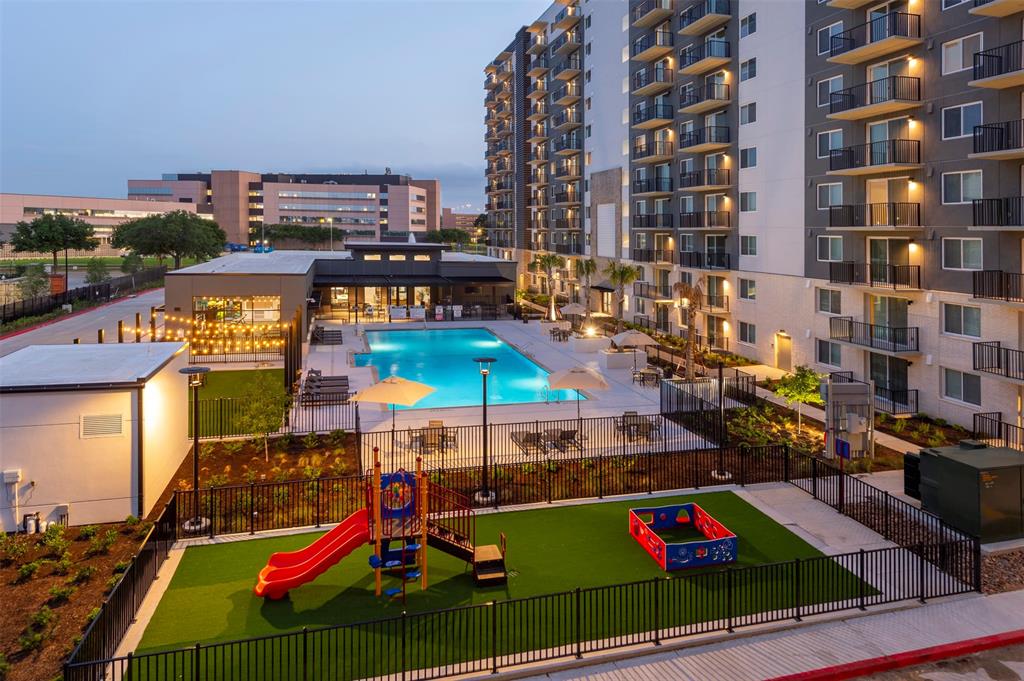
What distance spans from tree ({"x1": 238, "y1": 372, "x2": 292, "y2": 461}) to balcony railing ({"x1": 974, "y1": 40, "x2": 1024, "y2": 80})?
25504 mm

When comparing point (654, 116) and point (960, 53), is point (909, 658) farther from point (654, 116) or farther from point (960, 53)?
point (654, 116)

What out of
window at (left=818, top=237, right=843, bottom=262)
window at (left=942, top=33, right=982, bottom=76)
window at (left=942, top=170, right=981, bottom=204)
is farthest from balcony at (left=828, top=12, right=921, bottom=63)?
window at (left=818, top=237, right=843, bottom=262)

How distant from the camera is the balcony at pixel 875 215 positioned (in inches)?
1072

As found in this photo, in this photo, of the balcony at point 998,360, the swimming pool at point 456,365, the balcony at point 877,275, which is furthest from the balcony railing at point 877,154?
the swimming pool at point 456,365

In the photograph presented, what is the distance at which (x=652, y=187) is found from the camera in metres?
50.4

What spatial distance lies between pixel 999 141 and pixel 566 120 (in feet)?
163

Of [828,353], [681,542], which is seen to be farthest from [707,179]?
[681,542]

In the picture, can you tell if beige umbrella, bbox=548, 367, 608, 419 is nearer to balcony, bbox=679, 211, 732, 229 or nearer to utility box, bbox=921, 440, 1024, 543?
utility box, bbox=921, 440, 1024, 543

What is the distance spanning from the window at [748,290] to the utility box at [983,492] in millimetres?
22778

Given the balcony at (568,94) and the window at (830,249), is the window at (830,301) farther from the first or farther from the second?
the balcony at (568,94)

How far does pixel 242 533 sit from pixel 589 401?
16589 millimetres

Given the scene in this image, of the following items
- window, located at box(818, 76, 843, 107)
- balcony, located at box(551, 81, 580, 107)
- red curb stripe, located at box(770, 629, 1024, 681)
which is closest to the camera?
red curb stripe, located at box(770, 629, 1024, 681)

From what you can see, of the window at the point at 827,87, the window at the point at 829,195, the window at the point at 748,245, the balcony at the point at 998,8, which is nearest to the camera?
the balcony at the point at 998,8

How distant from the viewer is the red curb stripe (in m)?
10.8
